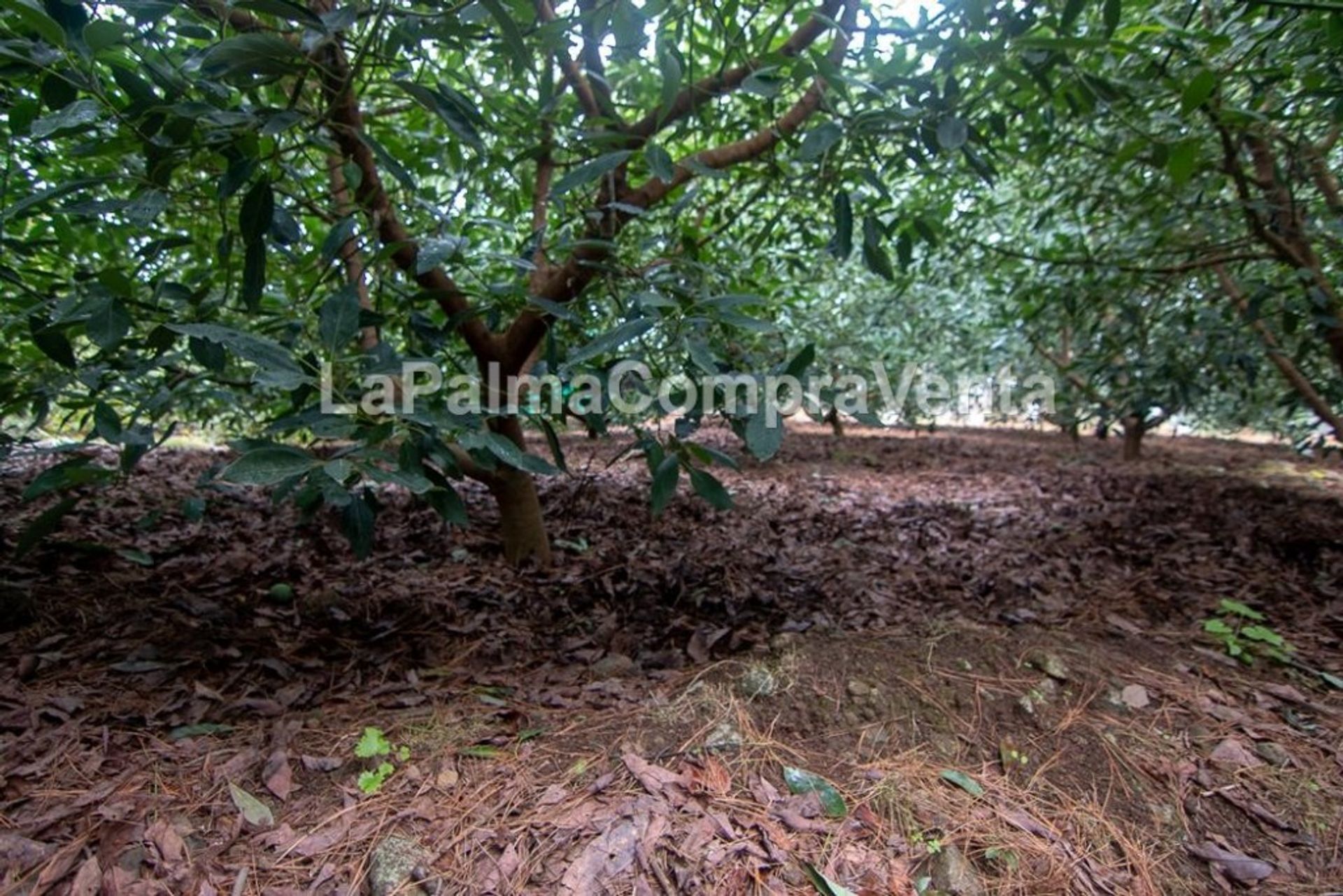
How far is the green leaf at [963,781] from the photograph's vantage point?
1.22m

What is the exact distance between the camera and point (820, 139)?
4.02 feet

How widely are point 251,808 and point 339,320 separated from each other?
0.83 meters

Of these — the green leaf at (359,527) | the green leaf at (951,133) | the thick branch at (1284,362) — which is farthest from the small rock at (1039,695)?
the thick branch at (1284,362)

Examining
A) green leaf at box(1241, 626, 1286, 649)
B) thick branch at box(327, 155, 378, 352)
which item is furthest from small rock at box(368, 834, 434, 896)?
green leaf at box(1241, 626, 1286, 649)

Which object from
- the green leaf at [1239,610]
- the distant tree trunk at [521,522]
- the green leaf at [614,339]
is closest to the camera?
the green leaf at [614,339]

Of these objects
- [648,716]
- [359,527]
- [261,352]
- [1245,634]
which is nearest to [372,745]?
[359,527]

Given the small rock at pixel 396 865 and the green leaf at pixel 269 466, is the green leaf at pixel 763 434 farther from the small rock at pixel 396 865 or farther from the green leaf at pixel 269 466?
the small rock at pixel 396 865

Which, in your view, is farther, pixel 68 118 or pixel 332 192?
pixel 332 192

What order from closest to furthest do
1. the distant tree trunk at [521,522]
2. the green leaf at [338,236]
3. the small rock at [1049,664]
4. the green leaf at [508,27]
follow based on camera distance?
the green leaf at [508,27], the green leaf at [338,236], the small rock at [1049,664], the distant tree trunk at [521,522]

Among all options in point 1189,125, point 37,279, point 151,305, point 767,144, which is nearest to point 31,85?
point 37,279

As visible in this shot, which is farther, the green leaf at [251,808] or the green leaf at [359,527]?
the green leaf at [359,527]

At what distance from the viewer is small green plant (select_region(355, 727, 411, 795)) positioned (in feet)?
3.86

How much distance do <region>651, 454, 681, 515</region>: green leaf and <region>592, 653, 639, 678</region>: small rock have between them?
485 millimetres

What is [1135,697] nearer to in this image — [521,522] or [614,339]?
[614,339]
